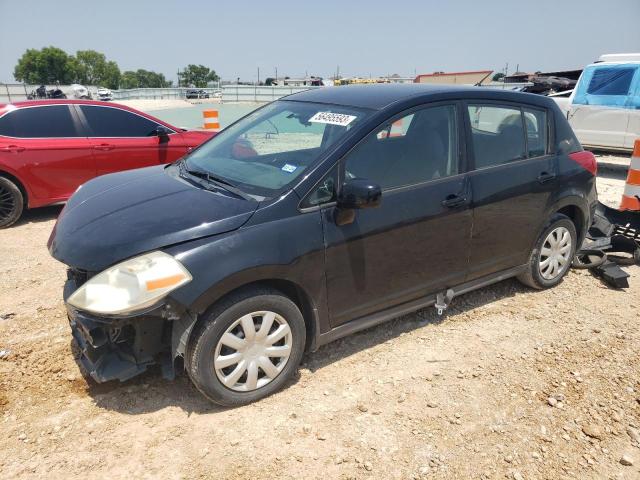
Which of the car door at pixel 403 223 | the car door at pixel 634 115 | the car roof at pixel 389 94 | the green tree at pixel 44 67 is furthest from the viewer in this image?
the green tree at pixel 44 67

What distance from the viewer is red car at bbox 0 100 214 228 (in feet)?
20.5

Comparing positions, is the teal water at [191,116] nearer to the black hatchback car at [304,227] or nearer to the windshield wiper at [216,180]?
the windshield wiper at [216,180]

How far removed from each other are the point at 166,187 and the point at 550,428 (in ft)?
9.01

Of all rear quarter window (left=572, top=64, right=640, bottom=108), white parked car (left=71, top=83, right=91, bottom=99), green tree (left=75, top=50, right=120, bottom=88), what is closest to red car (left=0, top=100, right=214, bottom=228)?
rear quarter window (left=572, top=64, right=640, bottom=108)

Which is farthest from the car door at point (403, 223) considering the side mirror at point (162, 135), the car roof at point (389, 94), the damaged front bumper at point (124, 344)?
the side mirror at point (162, 135)

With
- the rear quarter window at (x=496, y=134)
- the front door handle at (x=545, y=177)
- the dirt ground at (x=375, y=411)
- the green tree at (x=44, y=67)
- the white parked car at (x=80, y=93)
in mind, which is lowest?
the dirt ground at (x=375, y=411)

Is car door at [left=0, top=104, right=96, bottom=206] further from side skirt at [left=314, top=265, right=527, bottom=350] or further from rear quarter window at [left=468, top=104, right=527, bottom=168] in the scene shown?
rear quarter window at [left=468, top=104, right=527, bottom=168]

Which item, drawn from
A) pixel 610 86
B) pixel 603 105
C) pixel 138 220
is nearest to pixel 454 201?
pixel 138 220

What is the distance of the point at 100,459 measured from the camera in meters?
2.50

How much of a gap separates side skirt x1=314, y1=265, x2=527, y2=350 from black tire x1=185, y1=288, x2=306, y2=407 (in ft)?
0.86

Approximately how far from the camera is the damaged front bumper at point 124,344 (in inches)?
101

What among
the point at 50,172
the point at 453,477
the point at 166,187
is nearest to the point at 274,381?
the point at 453,477

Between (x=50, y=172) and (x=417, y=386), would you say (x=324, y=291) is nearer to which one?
(x=417, y=386)

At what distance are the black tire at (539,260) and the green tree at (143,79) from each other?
143769 millimetres
